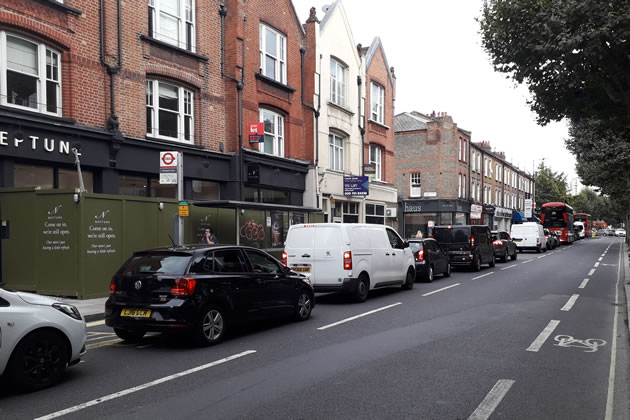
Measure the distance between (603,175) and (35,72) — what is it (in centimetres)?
2825

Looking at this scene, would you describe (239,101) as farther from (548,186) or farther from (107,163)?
(548,186)

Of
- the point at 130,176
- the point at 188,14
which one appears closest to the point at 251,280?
the point at 130,176

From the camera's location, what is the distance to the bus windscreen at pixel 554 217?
156 ft

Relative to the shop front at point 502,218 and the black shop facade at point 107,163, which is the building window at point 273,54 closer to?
the black shop facade at point 107,163

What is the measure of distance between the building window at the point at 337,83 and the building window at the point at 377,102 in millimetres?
3393

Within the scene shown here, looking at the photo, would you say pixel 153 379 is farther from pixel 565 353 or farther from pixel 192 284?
pixel 565 353

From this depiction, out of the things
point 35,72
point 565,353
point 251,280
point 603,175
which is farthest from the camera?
point 603,175

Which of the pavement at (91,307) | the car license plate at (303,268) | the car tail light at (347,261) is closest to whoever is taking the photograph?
the pavement at (91,307)

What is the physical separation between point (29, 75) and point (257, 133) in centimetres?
818

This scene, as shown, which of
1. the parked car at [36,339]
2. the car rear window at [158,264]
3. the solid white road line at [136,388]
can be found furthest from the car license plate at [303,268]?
the parked car at [36,339]

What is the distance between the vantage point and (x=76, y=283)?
39.0ft

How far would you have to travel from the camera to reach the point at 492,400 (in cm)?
516

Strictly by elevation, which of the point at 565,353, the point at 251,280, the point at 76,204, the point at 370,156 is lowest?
the point at 565,353

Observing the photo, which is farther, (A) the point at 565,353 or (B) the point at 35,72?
(B) the point at 35,72
